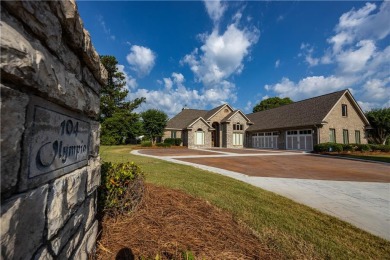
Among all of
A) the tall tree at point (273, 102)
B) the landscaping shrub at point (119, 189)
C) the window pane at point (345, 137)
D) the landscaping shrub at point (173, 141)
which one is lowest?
the landscaping shrub at point (119, 189)

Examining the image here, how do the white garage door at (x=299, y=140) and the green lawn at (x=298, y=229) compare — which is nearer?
the green lawn at (x=298, y=229)

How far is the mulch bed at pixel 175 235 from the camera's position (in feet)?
8.00

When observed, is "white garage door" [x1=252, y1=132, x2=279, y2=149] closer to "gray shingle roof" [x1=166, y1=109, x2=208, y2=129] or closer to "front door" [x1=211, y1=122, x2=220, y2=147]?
"front door" [x1=211, y1=122, x2=220, y2=147]

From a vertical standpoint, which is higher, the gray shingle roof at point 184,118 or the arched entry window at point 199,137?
the gray shingle roof at point 184,118

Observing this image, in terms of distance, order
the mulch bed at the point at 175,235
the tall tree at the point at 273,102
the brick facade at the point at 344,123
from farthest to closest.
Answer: the tall tree at the point at 273,102, the brick facade at the point at 344,123, the mulch bed at the point at 175,235

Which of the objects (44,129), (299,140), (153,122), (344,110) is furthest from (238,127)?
(44,129)

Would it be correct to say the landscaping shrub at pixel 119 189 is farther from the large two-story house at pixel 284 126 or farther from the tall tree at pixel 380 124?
the tall tree at pixel 380 124

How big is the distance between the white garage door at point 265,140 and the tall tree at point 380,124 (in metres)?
14.5

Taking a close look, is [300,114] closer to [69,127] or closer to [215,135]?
[215,135]

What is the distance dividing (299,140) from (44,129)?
90.6 ft

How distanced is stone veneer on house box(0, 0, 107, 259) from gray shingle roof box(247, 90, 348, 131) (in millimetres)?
25275

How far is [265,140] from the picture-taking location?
1209 inches

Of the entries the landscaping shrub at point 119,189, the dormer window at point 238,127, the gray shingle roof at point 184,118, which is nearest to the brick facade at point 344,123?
the dormer window at point 238,127

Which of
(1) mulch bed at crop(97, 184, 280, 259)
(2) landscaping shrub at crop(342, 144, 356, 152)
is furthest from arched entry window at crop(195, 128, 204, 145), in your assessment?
(1) mulch bed at crop(97, 184, 280, 259)
